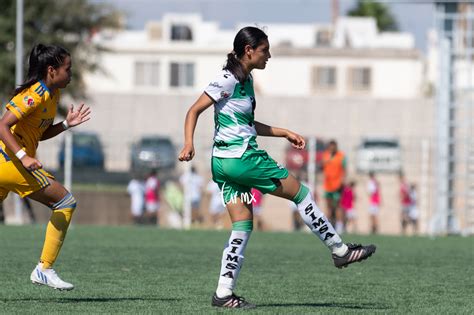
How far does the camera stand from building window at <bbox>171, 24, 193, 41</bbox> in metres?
73.9

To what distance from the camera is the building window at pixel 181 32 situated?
7388cm

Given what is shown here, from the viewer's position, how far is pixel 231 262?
8766mm

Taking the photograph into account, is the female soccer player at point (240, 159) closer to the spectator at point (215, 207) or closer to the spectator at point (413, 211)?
the spectator at point (215, 207)

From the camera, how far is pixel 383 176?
3412 centimetres

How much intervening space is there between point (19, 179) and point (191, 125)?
1.37 metres

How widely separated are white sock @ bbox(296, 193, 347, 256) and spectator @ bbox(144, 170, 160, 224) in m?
22.6

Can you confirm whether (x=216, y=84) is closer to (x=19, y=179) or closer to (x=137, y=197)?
(x=19, y=179)

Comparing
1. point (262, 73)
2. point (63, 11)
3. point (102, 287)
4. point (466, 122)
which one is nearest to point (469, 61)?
point (466, 122)

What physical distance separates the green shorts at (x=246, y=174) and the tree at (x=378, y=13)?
8506 cm

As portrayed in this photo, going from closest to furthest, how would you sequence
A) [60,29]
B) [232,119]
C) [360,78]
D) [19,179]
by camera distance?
[232,119] < [19,179] < [60,29] < [360,78]

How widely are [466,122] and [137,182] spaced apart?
983 cm

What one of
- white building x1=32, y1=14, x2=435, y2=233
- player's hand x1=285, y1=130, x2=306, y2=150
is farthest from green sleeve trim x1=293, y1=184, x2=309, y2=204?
white building x1=32, y1=14, x2=435, y2=233

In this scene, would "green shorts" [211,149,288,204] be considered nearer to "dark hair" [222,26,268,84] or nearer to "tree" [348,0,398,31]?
"dark hair" [222,26,268,84]

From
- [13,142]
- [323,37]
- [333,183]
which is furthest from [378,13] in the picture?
[13,142]
